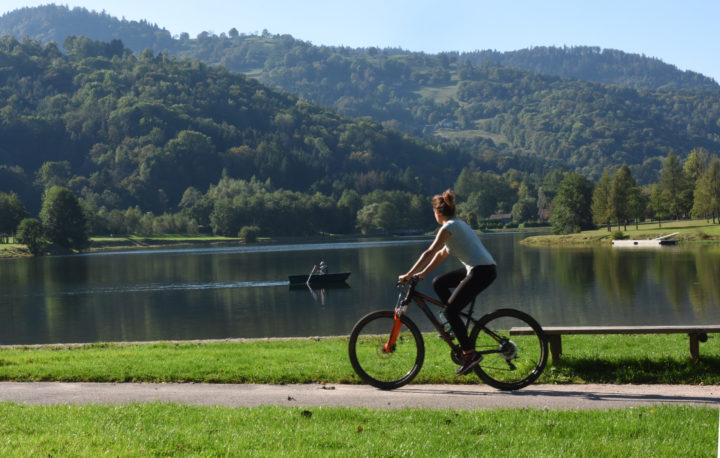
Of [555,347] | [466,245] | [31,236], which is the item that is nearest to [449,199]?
[466,245]

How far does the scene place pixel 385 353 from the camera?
11.0 meters

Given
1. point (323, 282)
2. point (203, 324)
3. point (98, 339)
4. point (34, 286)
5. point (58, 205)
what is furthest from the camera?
point (58, 205)

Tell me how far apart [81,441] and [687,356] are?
31.7 ft

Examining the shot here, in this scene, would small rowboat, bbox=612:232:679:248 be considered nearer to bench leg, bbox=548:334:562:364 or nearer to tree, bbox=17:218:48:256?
bench leg, bbox=548:334:562:364

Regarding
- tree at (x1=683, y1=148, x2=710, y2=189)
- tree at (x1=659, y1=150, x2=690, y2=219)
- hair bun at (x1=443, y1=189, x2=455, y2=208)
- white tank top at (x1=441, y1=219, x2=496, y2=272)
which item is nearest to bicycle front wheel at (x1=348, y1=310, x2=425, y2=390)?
white tank top at (x1=441, y1=219, x2=496, y2=272)

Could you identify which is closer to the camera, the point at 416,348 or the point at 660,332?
the point at 416,348

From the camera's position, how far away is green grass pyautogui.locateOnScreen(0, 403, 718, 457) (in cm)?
712

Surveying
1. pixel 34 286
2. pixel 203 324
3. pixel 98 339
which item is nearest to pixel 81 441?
pixel 98 339

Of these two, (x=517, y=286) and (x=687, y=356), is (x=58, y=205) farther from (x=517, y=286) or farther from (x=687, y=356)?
(x=687, y=356)

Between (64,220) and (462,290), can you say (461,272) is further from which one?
(64,220)

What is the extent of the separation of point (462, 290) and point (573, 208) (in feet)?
385

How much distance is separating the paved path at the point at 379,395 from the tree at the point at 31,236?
4737 inches

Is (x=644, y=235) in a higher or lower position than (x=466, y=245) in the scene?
lower

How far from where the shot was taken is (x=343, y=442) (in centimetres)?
745
